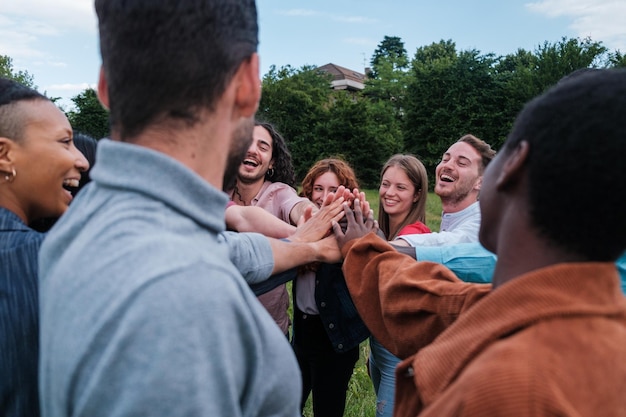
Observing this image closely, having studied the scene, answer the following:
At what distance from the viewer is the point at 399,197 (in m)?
3.86

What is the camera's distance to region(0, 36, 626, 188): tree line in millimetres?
33594

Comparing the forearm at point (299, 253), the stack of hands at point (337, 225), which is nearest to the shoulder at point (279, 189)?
the stack of hands at point (337, 225)

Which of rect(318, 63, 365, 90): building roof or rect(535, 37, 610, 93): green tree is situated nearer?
rect(535, 37, 610, 93): green tree

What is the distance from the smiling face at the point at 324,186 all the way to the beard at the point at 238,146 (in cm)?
267

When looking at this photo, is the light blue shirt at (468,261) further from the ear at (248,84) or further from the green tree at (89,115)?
the green tree at (89,115)

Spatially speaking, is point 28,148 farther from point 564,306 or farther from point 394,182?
point 394,182

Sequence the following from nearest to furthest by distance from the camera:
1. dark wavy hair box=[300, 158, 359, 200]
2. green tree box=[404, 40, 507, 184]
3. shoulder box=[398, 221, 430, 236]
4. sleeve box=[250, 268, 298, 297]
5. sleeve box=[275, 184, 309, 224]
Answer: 1. sleeve box=[250, 268, 298, 297]
2. sleeve box=[275, 184, 309, 224]
3. shoulder box=[398, 221, 430, 236]
4. dark wavy hair box=[300, 158, 359, 200]
5. green tree box=[404, 40, 507, 184]

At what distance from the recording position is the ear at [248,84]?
1099mm

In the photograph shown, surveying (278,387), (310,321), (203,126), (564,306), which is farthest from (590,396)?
(310,321)

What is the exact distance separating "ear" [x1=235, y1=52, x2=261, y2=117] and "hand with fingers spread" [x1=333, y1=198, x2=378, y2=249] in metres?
1.38

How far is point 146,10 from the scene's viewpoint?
98 cm

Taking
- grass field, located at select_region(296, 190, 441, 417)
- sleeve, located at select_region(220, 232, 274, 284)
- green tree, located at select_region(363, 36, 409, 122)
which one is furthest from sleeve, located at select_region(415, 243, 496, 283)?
green tree, located at select_region(363, 36, 409, 122)

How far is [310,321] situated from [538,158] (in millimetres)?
2482

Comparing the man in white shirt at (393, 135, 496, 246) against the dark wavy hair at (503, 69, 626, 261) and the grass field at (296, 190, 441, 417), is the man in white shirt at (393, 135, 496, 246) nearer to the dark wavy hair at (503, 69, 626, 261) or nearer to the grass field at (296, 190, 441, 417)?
the grass field at (296, 190, 441, 417)
